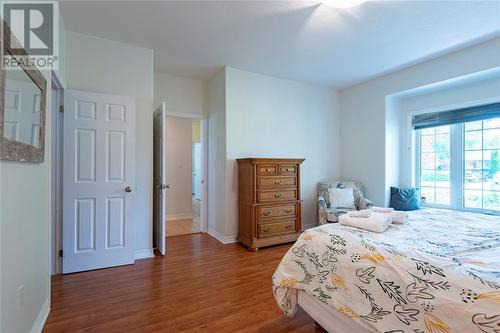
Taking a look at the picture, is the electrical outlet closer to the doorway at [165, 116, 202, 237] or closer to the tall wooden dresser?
the tall wooden dresser

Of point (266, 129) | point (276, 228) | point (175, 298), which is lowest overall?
point (175, 298)

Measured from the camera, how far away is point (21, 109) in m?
1.42

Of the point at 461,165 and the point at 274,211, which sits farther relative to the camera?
the point at 274,211

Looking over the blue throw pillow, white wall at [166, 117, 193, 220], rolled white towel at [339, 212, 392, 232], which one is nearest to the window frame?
the blue throw pillow

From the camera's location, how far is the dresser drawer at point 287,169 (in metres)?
3.68

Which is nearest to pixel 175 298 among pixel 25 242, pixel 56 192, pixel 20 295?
pixel 20 295

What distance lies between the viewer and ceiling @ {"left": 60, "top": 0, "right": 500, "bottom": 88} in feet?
7.56

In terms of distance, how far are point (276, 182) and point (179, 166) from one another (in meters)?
2.66

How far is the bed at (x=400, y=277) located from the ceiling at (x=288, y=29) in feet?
6.44

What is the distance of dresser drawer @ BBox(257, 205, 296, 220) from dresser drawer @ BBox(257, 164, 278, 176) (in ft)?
1.62

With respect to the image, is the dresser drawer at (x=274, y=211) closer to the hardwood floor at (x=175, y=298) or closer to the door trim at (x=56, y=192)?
the hardwood floor at (x=175, y=298)

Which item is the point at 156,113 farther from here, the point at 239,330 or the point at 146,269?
the point at 239,330

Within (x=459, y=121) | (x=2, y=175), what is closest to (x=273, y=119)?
(x=459, y=121)

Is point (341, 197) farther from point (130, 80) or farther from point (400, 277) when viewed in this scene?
point (130, 80)
